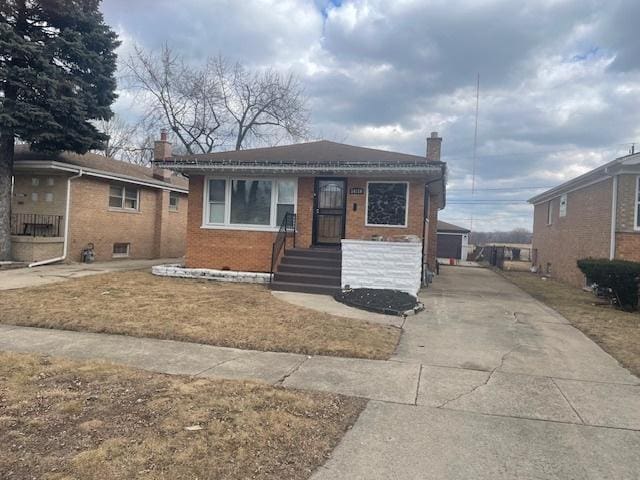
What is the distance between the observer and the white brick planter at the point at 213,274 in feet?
39.6

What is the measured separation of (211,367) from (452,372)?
282cm

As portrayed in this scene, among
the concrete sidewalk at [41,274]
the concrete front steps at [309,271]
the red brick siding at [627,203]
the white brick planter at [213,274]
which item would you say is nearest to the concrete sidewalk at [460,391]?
the concrete front steps at [309,271]

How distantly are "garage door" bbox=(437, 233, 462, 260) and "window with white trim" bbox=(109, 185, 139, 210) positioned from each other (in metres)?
25.5

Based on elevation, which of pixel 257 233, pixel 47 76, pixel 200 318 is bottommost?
pixel 200 318

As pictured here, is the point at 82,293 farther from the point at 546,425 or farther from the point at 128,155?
the point at 128,155

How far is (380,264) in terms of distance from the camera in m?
10.9

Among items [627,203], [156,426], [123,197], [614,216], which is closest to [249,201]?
[123,197]

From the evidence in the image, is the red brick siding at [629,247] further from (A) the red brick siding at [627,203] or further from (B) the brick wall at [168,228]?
(B) the brick wall at [168,228]

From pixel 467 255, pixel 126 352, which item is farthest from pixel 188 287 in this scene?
pixel 467 255

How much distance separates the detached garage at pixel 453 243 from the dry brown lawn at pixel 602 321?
2356 centimetres

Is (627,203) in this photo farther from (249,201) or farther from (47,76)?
(47,76)

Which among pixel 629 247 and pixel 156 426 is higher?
pixel 629 247

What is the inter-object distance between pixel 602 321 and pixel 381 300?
14.1ft

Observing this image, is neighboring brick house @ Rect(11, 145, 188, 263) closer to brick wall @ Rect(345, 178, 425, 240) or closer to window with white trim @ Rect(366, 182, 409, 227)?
brick wall @ Rect(345, 178, 425, 240)
